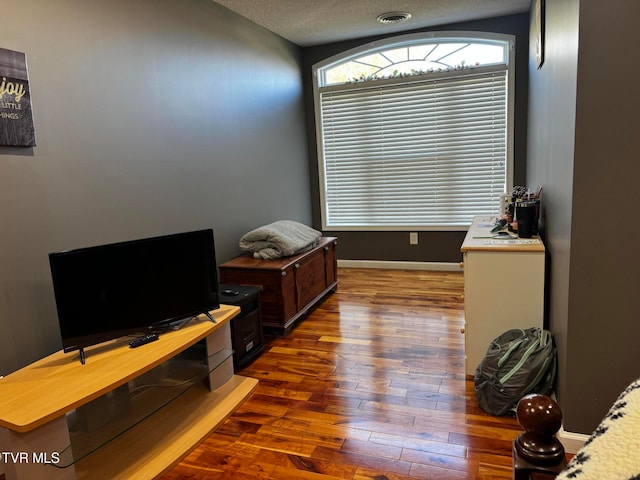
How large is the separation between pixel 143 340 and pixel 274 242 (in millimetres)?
1488

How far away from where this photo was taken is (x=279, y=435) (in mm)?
2088

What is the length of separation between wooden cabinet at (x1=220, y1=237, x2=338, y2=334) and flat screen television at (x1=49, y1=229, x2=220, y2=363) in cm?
79

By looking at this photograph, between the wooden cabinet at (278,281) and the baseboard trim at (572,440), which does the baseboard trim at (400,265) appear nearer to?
the wooden cabinet at (278,281)

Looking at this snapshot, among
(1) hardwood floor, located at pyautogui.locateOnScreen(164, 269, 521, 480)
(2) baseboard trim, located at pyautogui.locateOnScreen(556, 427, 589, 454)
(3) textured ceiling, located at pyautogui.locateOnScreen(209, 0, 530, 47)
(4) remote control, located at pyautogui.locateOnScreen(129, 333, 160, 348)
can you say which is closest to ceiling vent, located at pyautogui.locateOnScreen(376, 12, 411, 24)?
(3) textured ceiling, located at pyautogui.locateOnScreen(209, 0, 530, 47)

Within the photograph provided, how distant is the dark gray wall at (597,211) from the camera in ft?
5.00

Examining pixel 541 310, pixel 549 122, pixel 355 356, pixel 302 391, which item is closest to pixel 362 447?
pixel 302 391

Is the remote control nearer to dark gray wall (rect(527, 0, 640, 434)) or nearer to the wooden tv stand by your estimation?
the wooden tv stand

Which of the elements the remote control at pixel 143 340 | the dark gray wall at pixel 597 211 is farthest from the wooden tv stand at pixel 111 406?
the dark gray wall at pixel 597 211

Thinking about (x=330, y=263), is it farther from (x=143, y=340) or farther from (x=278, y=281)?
(x=143, y=340)

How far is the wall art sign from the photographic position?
1.92 m

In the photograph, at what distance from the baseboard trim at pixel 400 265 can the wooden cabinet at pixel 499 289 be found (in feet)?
7.62

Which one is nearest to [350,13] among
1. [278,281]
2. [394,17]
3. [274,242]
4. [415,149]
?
[394,17]

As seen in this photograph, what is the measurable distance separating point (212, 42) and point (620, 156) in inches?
114

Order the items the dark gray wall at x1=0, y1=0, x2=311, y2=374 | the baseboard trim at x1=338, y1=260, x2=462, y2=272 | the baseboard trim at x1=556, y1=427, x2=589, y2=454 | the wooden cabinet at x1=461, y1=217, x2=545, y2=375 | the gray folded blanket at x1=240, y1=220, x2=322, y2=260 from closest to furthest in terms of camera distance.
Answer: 1. the baseboard trim at x1=556, y1=427, x2=589, y2=454
2. the dark gray wall at x1=0, y1=0, x2=311, y2=374
3. the wooden cabinet at x1=461, y1=217, x2=545, y2=375
4. the gray folded blanket at x1=240, y1=220, x2=322, y2=260
5. the baseboard trim at x1=338, y1=260, x2=462, y2=272
